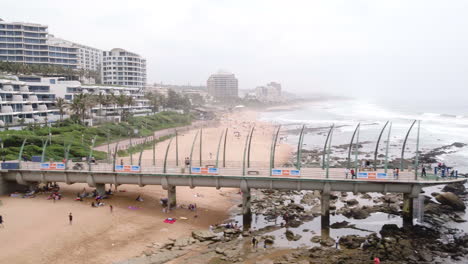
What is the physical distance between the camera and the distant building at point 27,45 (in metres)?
106

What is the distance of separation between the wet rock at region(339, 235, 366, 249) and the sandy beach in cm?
1039

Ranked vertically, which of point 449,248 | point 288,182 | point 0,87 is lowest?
point 449,248

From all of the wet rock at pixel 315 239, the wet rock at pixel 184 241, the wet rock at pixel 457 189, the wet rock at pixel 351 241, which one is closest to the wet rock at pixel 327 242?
the wet rock at pixel 315 239

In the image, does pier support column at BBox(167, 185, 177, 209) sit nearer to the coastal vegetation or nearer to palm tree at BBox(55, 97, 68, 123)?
the coastal vegetation

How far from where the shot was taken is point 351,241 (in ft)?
87.5

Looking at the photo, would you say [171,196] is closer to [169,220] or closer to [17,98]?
[169,220]

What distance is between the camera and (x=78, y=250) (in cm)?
2422

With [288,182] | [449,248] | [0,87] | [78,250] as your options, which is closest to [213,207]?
[288,182]

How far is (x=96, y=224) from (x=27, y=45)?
326 ft

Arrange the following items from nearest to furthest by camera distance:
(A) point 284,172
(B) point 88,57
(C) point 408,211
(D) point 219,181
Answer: (A) point 284,172
(C) point 408,211
(D) point 219,181
(B) point 88,57

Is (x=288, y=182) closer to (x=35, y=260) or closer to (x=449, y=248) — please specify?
(x=449, y=248)

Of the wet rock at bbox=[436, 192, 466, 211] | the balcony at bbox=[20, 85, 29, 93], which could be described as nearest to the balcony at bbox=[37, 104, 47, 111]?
the balcony at bbox=[20, 85, 29, 93]

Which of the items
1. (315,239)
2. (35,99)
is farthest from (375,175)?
(35,99)

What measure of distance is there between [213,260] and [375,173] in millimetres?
14790
